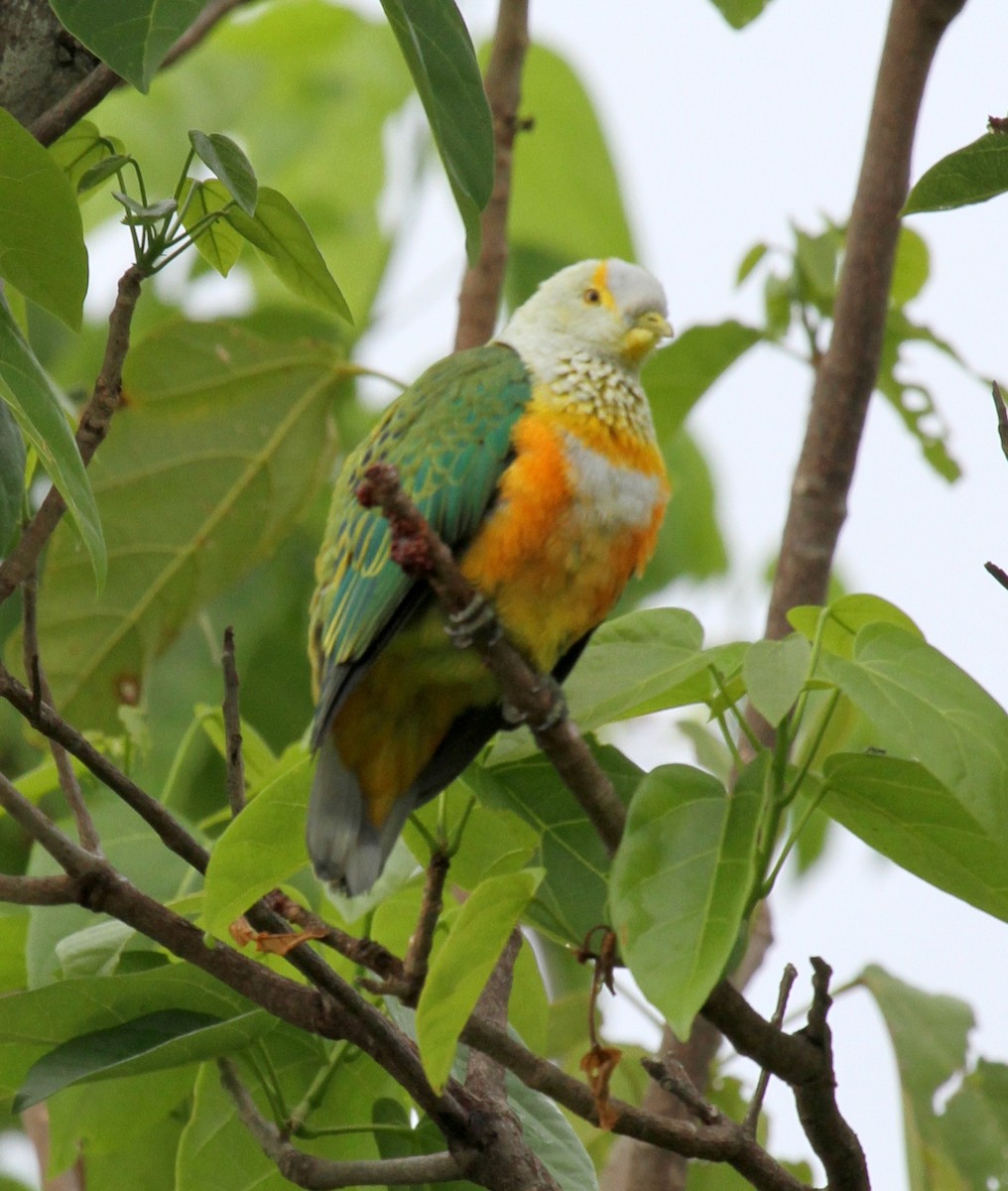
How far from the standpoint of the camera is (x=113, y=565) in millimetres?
2932

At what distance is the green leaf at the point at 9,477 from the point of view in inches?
57.1

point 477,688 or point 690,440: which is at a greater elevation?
point 690,440

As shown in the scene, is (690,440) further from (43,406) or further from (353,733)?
Result: (43,406)

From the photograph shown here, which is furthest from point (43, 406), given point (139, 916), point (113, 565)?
point (113, 565)

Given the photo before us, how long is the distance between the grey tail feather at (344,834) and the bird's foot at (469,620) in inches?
9.6

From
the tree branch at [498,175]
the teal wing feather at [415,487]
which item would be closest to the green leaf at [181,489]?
the tree branch at [498,175]

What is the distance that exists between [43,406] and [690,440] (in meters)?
2.91

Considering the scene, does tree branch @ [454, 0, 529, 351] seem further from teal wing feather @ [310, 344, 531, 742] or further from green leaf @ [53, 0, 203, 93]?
green leaf @ [53, 0, 203, 93]

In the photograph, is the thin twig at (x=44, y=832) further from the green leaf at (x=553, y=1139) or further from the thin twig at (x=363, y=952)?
the green leaf at (x=553, y=1139)

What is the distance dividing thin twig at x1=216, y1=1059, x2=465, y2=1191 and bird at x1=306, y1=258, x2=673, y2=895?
547 millimetres

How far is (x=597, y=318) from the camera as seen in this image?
2963 mm

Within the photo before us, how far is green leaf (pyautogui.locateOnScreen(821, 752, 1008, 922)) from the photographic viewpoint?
1640 millimetres

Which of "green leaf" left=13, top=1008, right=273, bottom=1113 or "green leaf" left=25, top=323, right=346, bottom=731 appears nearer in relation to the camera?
"green leaf" left=13, top=1008, right=273, bottom=1113

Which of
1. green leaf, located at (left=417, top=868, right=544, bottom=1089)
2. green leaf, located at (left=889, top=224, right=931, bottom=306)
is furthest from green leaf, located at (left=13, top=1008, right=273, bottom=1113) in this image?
green leaf, located at (left=889, top=224, right=931, bottom=306)
